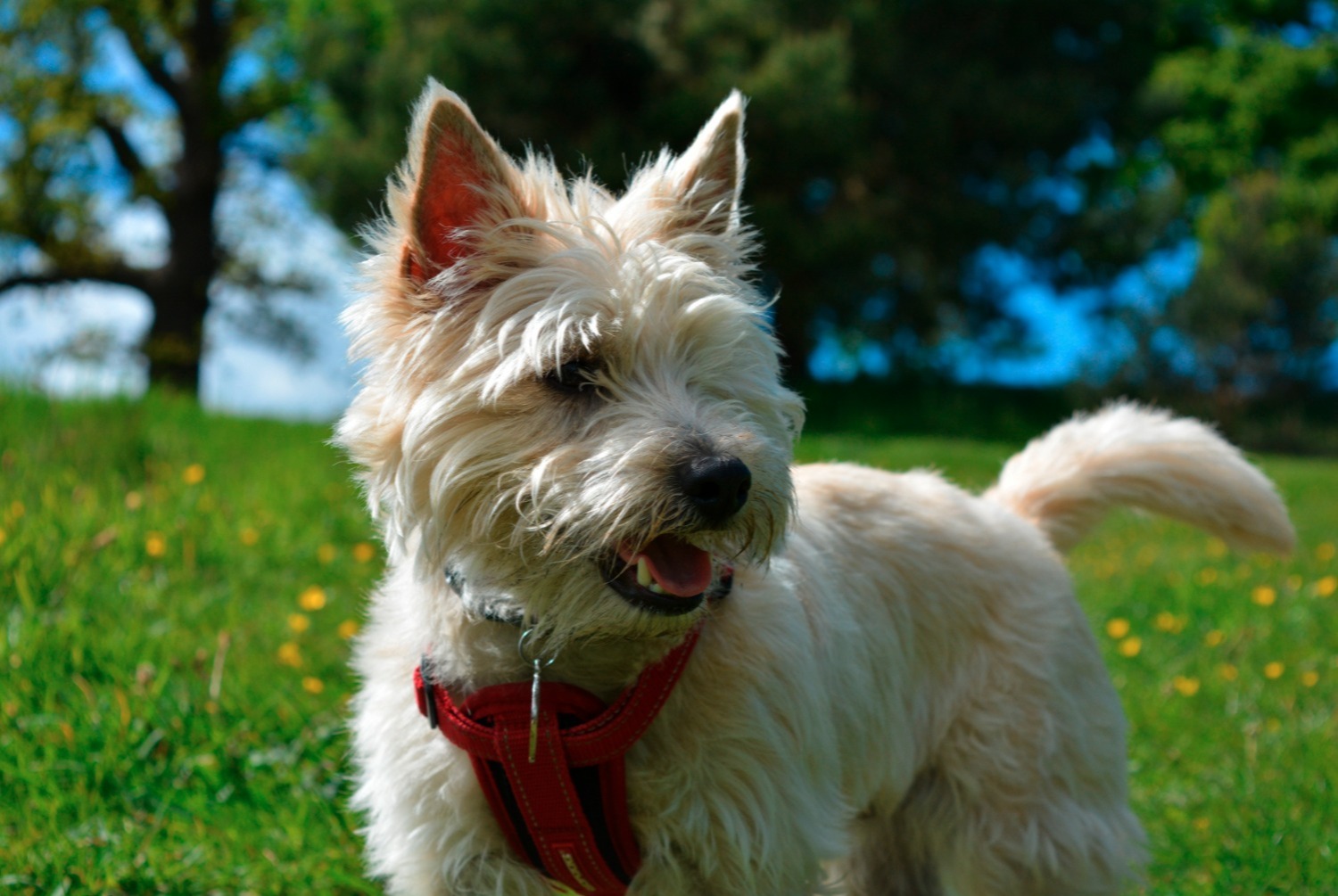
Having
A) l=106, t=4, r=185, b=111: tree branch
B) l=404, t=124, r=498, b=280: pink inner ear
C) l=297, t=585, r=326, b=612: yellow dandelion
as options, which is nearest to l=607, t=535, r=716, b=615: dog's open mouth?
l=404, t=124, r=498, b=280: pink inner ear

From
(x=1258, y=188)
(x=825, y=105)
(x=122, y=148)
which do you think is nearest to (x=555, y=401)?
(x=825, y=105)

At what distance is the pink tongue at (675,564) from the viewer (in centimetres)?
260

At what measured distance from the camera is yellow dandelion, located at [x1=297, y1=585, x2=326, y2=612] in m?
5.46

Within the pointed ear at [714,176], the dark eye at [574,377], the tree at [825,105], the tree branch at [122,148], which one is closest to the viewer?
the dark eye at [574,377]

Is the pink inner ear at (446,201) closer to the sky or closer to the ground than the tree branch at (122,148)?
closer to the sky

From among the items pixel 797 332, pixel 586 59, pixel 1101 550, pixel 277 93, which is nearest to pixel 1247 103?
pixel 797 332

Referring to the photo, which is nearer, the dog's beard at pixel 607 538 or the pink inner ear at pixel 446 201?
the dog's beard at pixel 607 538

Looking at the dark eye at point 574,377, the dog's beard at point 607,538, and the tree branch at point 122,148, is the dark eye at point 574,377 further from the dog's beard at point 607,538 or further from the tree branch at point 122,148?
the tree branch at point 122,148

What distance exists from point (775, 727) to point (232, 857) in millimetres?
1914

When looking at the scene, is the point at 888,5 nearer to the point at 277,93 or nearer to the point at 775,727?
the point at 277,93

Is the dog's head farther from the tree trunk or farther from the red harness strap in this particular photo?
the tree trunk

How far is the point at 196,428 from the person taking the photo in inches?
348

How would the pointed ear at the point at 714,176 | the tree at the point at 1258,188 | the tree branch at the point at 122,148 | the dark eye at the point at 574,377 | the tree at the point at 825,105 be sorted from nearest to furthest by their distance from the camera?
the dark eye at the point at 574,377
the pointed ear at the point at 714,176
the tree at the point at 825,105
the tree branch at the point at 122,148
the tree at the point at 1258,188

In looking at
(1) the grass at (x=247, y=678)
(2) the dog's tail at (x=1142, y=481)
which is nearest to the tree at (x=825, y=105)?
(1) the grass at (x=247, y=678)
